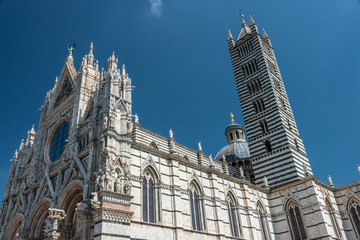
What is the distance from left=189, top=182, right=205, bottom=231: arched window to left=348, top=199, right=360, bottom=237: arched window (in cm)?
1527

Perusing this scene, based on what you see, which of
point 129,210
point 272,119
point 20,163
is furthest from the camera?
point 272,119

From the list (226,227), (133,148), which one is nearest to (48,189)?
(133,148)

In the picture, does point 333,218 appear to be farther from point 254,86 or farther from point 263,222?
point 254,86

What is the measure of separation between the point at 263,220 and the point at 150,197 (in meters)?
12.1

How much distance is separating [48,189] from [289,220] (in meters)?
19.2

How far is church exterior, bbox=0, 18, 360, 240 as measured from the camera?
16328 mm

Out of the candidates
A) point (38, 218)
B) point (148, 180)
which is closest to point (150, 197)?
point (148, 180)

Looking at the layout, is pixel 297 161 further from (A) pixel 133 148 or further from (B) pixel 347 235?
(A) pixel 133 148

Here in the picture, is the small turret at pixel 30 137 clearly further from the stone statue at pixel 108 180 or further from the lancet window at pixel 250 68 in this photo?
the lancet window at pixel 250 68

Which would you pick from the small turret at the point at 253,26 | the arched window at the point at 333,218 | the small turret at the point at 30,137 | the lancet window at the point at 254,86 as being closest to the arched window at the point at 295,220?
the arched window at the point at 333,218

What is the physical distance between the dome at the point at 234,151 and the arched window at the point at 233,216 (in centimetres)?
1560

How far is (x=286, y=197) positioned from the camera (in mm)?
25953

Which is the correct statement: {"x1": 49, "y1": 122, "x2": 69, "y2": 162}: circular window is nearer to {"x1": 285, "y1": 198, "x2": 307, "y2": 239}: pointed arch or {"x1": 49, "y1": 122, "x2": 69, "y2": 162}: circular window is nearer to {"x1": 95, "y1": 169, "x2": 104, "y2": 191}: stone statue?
{"x1": 95, "y1": 169, "x2": 104, "y2": 191}: stone statue

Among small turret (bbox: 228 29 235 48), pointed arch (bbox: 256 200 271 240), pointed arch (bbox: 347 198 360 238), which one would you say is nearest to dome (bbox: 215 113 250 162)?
small turret (bbox: 228 29 235 48)
